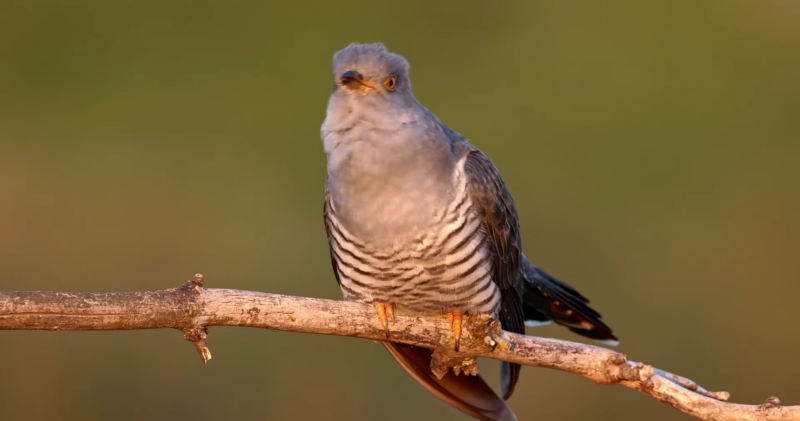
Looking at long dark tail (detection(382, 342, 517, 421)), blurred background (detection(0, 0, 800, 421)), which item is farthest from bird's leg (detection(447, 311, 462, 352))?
blurred background (detection(0, 0, 800, 421))

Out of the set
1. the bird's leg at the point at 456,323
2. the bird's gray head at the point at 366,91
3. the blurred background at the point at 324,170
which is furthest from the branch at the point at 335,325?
the blurred background at the point at 324,170

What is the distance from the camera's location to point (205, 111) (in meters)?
4.57

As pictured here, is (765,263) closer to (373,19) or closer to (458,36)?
(458,36)

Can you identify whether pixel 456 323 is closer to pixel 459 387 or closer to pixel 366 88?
pixel 459 387

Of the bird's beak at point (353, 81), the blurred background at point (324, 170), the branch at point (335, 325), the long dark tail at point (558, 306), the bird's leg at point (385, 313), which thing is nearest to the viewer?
the branch at point (335, 325)

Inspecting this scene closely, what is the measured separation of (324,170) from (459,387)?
2146 millimetres

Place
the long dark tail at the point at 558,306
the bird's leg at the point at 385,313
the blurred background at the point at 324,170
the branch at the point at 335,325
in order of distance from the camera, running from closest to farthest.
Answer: the branch at the point at 335,325 < the bird's leg at the point at 385,313 < the long dark tail at the point at 558,306 < the blurred background at the point at 324,170

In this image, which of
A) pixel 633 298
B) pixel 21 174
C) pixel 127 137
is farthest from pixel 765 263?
pixel 21 174

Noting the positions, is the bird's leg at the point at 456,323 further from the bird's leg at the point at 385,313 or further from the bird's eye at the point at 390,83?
the bird's eye at the point at 390,83

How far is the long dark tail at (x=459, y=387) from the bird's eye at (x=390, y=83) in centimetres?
79

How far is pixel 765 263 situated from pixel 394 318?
321 cm

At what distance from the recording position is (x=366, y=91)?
75.3 inches

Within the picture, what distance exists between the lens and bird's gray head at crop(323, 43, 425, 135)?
1.91 meters

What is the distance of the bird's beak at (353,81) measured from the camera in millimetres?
1892
